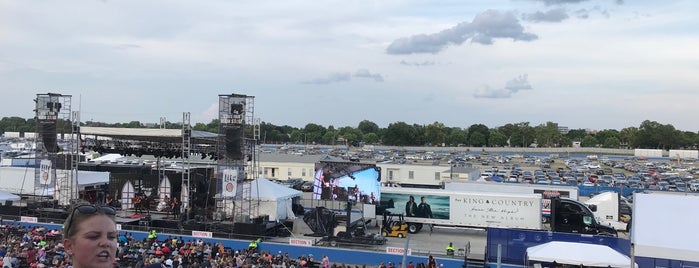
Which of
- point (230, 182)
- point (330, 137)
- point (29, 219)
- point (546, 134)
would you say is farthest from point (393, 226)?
point (330, 137)

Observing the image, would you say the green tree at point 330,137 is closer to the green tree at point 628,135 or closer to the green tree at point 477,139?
the green tree at point 477,139

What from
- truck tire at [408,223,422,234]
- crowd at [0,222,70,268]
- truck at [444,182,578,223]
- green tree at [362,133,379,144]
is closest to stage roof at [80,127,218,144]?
→ crowd at [0,222,70,268]

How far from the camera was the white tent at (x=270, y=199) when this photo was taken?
2533 centimetres

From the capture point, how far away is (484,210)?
24344 mm

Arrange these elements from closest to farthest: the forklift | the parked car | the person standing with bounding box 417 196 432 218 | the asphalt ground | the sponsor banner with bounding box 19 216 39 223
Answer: the asphalt ground → the sponsor banner with bounding box 19 216 39 223 → the forklift → the person standing with bounding box 417 196 432 218 → the parked car

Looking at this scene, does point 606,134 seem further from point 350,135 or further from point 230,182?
point 230,182

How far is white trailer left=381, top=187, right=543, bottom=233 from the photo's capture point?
23.8m

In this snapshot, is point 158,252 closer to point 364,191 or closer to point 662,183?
point 364,191

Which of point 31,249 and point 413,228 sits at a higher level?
point 31,249

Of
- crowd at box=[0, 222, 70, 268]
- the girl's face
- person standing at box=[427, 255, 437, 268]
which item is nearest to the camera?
the girl's face

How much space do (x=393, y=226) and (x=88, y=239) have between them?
23.5 meters

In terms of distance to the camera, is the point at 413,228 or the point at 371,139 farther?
the point at 371,139

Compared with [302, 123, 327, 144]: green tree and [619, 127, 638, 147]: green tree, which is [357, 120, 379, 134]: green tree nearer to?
[302, 123, 327, 144]: green tree

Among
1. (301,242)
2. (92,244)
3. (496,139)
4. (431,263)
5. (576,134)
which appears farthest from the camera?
(576,134)
